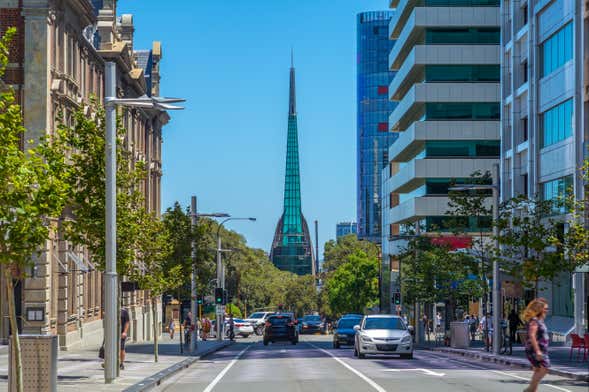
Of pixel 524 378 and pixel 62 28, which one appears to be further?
pixel 62 28

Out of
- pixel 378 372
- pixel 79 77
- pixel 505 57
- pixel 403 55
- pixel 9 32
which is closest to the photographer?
pixel 9 32

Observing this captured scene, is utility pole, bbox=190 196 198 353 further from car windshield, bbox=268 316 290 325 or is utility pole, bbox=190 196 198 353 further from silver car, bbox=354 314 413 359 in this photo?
car windshield, bbox=268 316 290 325

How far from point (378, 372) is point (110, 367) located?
7.90 metres

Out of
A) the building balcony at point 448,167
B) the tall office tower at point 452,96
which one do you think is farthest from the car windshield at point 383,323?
the building balcony at point 448,167

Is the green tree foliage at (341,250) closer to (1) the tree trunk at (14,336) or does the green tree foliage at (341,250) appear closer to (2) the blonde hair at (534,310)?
(2) the blonde hair at (534,310)

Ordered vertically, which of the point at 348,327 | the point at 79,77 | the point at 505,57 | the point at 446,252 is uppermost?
the point at 505,57

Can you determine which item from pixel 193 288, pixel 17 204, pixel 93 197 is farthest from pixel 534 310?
pixel 193 288

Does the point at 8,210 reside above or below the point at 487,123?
below

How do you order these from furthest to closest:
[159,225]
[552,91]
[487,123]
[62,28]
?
[487,123] → [552,91] → [62,28] → [159,225]

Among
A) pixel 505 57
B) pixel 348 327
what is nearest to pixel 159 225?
pixel 348 327

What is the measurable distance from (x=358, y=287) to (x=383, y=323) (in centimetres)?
8600

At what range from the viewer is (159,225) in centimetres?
3628

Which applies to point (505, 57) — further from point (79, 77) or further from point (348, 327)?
point (79, 77)

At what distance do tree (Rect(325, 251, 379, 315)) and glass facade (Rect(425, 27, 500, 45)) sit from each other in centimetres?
4567
